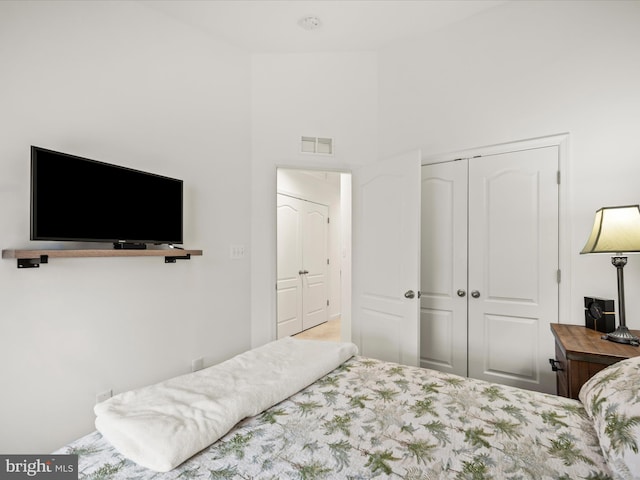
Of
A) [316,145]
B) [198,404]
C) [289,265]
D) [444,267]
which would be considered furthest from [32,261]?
[289,265]

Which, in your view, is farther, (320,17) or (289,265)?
(289,265)

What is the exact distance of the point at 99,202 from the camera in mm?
1941

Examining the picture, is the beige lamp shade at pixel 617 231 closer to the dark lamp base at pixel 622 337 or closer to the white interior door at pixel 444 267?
the dark lamp base at pixel 622 337

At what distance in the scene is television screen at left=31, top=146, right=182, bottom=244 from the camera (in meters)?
1.69

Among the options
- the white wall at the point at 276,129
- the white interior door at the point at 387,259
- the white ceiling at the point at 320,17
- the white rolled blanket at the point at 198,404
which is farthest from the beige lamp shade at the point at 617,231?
the white wall at the point at 276,129

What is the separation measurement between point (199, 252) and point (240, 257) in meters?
0.54

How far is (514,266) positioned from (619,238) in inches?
31.3

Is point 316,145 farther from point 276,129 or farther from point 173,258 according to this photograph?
point 173,258

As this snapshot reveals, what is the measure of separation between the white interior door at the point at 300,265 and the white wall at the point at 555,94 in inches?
86.3

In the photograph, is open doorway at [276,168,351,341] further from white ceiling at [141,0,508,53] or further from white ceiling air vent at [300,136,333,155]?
white ceiling at [141,0,508,53]

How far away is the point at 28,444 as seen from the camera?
1758mm

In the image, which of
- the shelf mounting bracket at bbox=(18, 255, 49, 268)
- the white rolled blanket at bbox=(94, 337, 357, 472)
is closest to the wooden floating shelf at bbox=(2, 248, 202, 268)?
the shelf mounting bracket at bbox=(18, 255, 49, 268)

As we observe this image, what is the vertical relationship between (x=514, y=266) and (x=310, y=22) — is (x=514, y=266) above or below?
below

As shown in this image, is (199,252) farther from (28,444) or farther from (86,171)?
(28,444)
